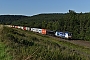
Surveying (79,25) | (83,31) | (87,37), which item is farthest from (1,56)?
(79,25)

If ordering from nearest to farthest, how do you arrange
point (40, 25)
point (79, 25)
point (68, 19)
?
point (79, 25) → point (68, 19) → point (40, 25)

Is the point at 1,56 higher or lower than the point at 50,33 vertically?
higher

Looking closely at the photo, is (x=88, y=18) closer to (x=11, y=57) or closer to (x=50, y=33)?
(x=50, y=33)

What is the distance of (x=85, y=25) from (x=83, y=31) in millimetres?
5977

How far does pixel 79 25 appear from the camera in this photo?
12669 centimetres

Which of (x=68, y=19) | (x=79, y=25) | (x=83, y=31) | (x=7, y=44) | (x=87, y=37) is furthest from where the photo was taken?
(x=68, y=19)

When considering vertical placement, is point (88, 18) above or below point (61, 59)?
below

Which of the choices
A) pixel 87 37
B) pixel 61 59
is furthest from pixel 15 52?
pixel 87 37

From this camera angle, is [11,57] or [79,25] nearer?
[11,57]

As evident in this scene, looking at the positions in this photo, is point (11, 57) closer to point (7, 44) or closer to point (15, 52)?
point (15, 52)

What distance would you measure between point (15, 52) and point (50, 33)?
102 meters

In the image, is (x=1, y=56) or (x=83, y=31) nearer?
(x=1, y=56)

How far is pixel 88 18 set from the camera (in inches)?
4838

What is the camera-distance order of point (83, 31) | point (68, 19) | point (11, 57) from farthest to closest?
1. point (68, 19)
2. point (83, 31)
3. point (11, 57)
